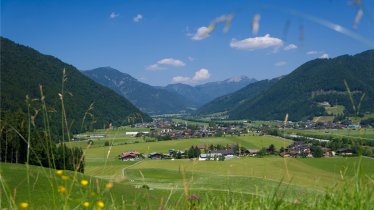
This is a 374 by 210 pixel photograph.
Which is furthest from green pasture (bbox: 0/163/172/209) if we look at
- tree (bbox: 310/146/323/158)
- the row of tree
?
tree (bbox: 310/146/323/158)

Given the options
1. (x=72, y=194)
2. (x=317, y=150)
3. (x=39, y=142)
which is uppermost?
(x=39, y=142)

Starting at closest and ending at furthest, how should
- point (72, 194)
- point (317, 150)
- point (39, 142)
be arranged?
1. point (72, 194)
2. point (39, 142)
3. point (317, 150)

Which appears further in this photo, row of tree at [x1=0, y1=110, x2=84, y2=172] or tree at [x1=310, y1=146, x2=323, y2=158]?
tree at [x1=310, y1=146, x2=323, y2=158]

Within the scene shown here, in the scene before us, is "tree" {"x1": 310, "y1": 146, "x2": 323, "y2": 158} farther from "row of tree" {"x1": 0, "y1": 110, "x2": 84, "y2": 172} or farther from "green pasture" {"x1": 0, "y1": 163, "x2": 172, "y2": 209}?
"green pasture" {"x1": 0, "y1": 163, "x2": 172, "y2": 209}

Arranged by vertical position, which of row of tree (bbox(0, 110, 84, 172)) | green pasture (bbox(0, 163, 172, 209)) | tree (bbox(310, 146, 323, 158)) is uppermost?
row of tree (bbox(0, 110, 84, 172))

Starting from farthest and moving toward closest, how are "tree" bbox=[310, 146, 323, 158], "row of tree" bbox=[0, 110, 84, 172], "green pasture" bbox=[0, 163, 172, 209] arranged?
"tree" bbox=[310, 146, 323, 158] < "row of tree" bbox=[0, 110, 84, 172] < "green pasture" bbox=[0, 163, 172, 209]

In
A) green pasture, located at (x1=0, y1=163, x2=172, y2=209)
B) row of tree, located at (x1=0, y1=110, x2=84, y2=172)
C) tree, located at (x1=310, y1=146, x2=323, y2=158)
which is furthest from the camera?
tree, located at (x1=310, y1=146, x2=323, y2=158)

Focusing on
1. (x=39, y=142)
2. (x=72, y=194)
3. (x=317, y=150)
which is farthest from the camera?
(x=317, y=150)

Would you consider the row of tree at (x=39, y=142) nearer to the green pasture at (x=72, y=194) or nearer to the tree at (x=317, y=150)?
the green pasture at (x=72, y=194)

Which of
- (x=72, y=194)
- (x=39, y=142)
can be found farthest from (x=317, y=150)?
(x=72, y=194)

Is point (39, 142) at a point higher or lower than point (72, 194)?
higher

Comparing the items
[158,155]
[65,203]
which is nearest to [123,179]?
[65,203]

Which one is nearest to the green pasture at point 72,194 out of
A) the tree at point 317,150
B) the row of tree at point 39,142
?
the row of tree at point 39,142

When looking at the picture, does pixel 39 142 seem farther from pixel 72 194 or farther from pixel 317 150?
pixel 317 150
